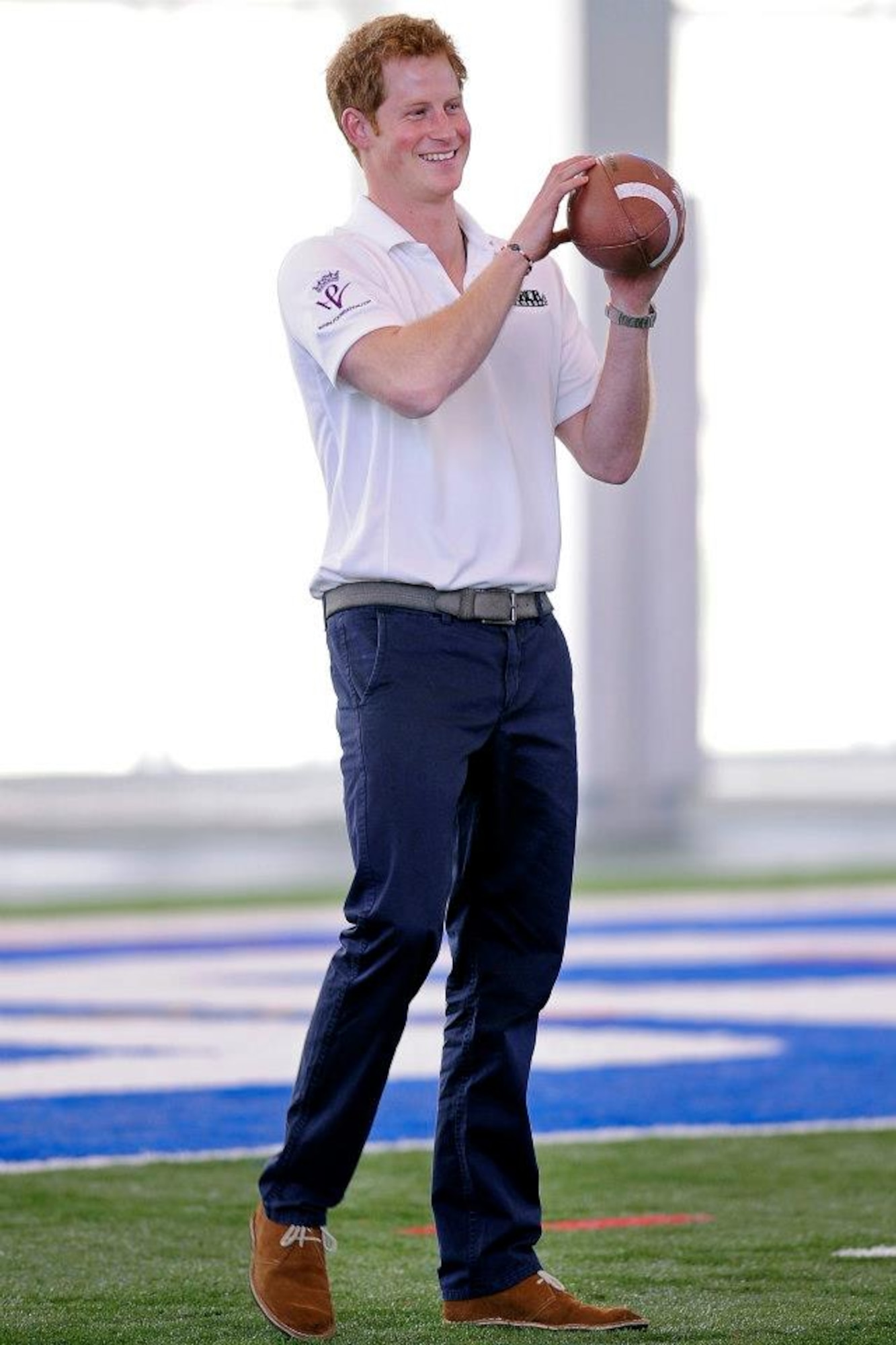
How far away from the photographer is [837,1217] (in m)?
3.74

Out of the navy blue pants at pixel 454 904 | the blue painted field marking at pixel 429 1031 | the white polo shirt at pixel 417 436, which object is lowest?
the blue painted field marking at pixel 429 1031

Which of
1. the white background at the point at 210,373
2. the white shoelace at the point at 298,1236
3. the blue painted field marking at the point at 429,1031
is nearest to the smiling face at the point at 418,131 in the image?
the white shoelace at the point at 298,1236

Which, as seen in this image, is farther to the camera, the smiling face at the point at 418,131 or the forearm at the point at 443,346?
the smiling face at the point at 418,131

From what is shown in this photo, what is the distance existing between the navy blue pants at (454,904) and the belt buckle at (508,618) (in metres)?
0.01

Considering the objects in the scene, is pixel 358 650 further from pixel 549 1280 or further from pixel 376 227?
pixel 549 1280

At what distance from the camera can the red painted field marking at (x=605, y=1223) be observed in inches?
147

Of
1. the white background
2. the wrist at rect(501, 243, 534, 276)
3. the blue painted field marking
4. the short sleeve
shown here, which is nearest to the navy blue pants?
the short sleeve

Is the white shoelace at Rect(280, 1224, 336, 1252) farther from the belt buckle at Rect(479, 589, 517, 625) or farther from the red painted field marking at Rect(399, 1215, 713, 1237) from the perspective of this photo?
the red painted field marking at Rect(399, 1215, 713, 1237)

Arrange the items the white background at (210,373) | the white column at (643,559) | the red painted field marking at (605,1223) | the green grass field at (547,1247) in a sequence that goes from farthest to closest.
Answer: the white column at (643,559)
the white background at (210,373)
the red painted field marking at (605,1223)
the green grass field at (547,1247)

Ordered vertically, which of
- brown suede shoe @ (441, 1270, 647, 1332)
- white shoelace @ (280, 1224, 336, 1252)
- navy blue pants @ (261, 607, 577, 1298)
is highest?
navy blue pants @ (261, 607, 577, 1298)

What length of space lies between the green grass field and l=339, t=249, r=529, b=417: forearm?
1.14 meters

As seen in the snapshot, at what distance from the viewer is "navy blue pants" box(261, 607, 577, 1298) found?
2809 mm

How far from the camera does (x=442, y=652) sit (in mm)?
2852

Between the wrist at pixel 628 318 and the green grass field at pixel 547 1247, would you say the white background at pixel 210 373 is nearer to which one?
the green grass field at pixel 547 1247
